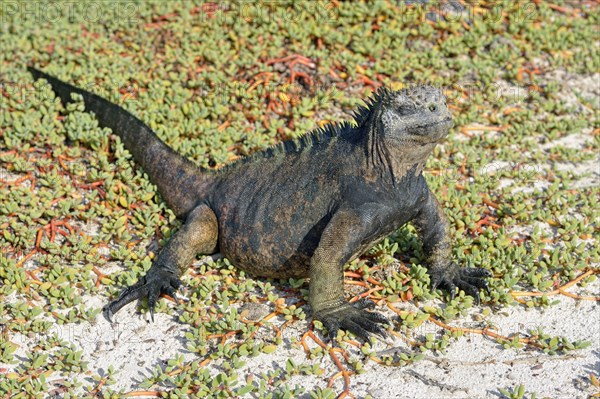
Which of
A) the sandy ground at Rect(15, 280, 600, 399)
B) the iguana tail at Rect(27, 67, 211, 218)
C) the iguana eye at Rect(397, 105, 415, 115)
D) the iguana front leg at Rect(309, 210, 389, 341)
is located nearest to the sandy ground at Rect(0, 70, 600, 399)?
the sandy ground at Rect(15, 280, 600, 399)

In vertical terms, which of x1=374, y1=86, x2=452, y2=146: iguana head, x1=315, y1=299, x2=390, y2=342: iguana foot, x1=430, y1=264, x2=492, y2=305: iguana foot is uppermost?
x1=374, y1=86, x2=452, y2=146: iguana head

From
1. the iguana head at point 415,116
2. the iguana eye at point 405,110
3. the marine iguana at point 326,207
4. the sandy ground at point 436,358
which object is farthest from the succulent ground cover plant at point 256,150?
the iguana eye at point 405,110

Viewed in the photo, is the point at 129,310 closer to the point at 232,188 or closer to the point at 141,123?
the point at 232,188

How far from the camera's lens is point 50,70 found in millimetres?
5781

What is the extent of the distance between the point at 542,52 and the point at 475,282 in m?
3.04

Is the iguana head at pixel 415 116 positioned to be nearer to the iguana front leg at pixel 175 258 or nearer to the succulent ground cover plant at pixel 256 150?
the succulent ground cover plant at pixel 256 150

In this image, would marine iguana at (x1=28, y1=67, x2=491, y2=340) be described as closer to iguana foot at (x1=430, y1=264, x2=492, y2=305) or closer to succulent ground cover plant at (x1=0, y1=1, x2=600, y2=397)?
iguana foot at (x1=430, y1=264, x2=492, y2=305)

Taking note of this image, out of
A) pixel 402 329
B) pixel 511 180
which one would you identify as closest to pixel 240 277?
pixel 402 329

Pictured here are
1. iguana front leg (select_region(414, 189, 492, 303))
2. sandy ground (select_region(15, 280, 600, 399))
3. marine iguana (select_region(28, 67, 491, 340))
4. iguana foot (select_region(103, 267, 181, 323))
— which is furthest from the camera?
iguana front leg (select_region(414, 189, 492, 303))

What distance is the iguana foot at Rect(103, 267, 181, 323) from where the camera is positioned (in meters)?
3.79

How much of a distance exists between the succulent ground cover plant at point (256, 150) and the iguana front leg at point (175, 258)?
3.6 inches

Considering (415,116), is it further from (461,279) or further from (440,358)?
(440,358)

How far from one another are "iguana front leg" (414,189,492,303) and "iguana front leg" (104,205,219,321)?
1.14 m

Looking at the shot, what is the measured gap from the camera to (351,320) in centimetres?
358
